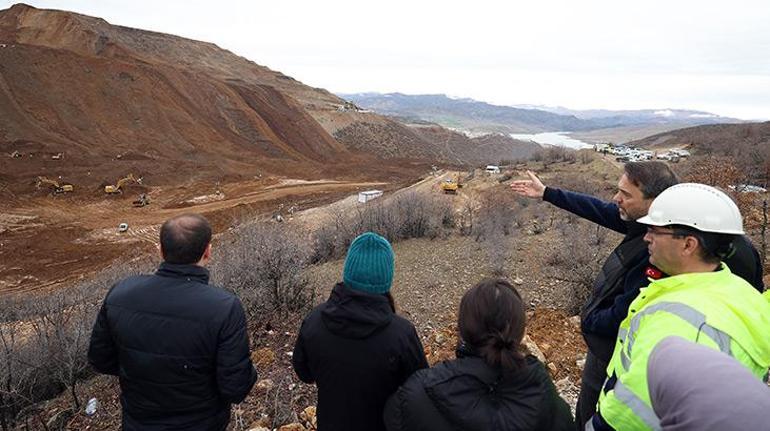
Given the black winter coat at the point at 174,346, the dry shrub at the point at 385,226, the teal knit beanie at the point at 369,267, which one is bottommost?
the dry shrub at the point at 385,226

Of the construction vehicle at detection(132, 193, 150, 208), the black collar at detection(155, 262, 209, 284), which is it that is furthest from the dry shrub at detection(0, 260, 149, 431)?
the construction vehicle at detection(132, 193, 150, 208)

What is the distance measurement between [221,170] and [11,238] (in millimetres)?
12199

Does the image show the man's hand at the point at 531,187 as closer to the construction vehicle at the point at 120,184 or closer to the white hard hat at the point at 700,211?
the white hard hat at the point at 700,211

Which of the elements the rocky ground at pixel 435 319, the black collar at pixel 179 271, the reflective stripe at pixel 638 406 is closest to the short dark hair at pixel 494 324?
the reflective stripe at pixel 638 406

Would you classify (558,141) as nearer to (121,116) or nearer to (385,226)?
(121,116)

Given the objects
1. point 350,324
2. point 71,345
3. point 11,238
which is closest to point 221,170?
point 11,238

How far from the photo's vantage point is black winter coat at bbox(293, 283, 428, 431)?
2002 millimetres

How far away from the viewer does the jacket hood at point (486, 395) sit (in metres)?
1.59

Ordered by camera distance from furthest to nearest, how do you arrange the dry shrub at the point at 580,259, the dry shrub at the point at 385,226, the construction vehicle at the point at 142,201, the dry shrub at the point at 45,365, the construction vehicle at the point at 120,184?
the construction vehicle at the point at 120,184 < the construction vehicle at the point at 142,201 < the dry shrub at the point at 385,226 < the dry shrub at the point at 580,259 < the dry shrub at the point at 45,365

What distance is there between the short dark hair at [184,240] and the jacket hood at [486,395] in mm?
1362

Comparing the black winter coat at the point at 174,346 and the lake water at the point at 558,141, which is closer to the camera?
the black winter coat at the point at 174,346

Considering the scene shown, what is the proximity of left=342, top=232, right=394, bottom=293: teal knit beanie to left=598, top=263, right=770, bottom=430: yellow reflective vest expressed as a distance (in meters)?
0.97

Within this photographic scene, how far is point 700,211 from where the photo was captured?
5.76ft

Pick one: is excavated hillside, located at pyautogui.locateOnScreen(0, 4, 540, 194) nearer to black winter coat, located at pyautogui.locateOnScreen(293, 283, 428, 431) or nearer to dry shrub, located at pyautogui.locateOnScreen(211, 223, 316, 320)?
dry shrub, located at pyautogui.locateOnScreen(211, 223, 316, 320)
